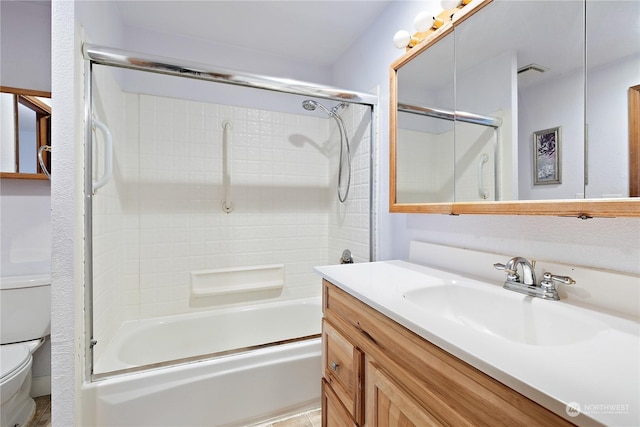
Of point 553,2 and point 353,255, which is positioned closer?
point 553,2

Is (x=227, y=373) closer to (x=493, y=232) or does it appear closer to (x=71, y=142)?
(x=71, y=142)

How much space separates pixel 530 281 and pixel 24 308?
2327mm

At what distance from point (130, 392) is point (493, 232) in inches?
63.6

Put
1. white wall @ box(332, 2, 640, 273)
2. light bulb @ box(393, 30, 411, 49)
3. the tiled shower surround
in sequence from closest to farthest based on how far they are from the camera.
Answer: white wall @ box(332, 2, 640, 273) < light bulb @ box(393, 30, 411, 49) < the tiled shower surround

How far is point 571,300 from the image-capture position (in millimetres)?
762

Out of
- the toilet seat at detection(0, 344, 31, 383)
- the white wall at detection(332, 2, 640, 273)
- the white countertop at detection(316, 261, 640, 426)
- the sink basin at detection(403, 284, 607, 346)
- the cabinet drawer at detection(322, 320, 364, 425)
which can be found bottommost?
the toilet seat at detection(0, 344, 31, 383)

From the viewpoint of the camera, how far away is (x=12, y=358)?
130 cm

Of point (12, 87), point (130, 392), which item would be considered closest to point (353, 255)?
point (130, 392)

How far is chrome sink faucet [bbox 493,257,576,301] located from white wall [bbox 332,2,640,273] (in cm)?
9

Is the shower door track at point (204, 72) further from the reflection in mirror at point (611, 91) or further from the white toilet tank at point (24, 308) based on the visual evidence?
the white toilet tank at point (24, 308)

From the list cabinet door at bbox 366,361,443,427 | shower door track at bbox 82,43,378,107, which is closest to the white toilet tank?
shower door track at bbox 82,43,378,107

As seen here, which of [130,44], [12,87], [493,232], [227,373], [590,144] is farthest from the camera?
[130,44]

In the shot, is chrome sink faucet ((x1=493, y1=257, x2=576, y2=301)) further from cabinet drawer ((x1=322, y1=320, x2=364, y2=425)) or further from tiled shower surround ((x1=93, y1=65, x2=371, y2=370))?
tiled shower surround ((x1=93, y1=65, x2=371, y2=370))

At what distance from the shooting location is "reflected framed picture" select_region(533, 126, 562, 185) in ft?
2.52
